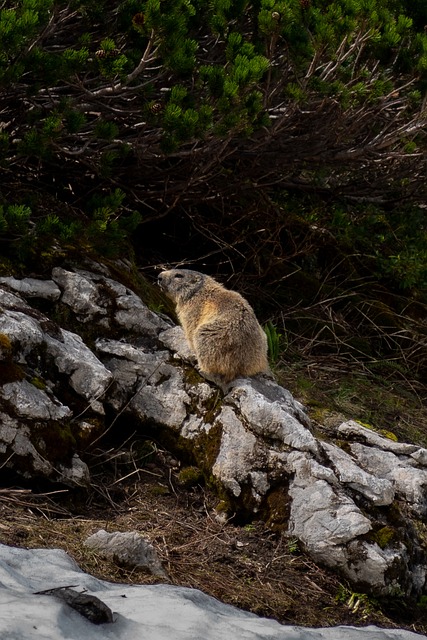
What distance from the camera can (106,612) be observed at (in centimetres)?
345

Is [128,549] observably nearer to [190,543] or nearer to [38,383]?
[190,543]

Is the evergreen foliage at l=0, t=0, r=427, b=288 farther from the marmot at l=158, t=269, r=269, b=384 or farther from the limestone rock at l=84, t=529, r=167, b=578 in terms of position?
the limestone rock at l=84, t=529, r=167, b=578

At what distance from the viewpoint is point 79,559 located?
14.5ft

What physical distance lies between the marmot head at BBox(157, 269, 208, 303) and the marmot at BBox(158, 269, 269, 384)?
17 cm

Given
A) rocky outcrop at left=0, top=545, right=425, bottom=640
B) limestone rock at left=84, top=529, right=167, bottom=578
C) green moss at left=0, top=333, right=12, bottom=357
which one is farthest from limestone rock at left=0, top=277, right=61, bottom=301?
rocky outcrop at left=0, top=545, right=425, bottom=640

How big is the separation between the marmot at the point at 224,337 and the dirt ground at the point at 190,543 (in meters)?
0.82

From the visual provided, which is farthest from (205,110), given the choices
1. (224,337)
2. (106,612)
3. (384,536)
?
(106,612)

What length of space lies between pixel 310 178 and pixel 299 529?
496cm

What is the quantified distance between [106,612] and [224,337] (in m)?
2.72

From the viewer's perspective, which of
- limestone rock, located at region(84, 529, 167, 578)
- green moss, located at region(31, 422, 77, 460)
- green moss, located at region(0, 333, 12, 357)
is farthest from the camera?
green moss, located at region(0, 333, 12, 357)

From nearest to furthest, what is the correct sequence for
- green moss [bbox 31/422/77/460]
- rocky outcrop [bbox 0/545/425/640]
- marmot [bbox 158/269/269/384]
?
rocky outcrop [bbox 0/545/425/640]
green moss [bbox 31/422/77/460]
marmot [bbox 158/269/269/384]

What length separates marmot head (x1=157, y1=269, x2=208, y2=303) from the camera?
22.2 feet

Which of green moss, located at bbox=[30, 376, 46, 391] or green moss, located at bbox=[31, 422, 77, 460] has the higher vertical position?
green moss, located at bbox=[30, 376, 46, 391]

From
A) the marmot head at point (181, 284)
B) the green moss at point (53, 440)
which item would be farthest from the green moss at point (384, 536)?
the marmot head at point (181, 284)
